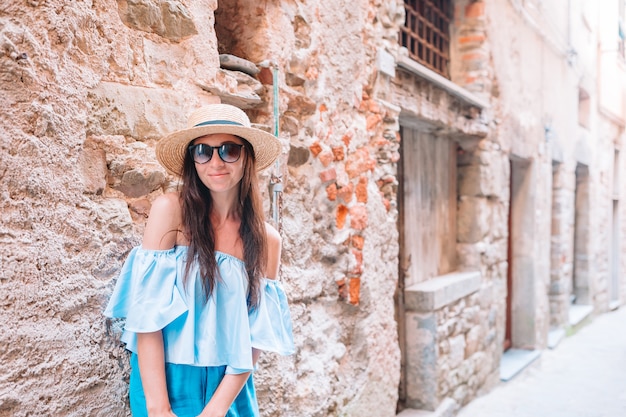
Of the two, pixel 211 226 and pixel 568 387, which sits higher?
pixel 211 226

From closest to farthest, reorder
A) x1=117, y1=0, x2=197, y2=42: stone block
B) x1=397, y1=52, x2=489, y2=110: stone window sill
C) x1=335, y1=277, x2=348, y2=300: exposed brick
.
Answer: x1=117, y1=0, x2=197, y2=42: stone block < x1=335, y1=277, x2=348, y2=300: exposed brick < x1=397, y1=52, x2=489, y2=110: stone window sill

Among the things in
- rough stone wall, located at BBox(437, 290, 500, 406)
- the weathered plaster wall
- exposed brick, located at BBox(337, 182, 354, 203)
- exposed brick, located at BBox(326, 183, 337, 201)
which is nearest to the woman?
the weathered plaster wall

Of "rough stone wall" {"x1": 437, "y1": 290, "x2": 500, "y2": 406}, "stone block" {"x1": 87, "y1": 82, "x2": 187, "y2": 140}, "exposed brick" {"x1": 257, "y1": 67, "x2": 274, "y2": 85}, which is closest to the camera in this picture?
"stone block" {"x1": 87, "y1": 82, "x2": 187, "y2": 140}

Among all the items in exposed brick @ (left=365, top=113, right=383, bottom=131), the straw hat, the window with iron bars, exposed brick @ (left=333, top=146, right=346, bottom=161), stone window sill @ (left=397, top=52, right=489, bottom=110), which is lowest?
the straw hat

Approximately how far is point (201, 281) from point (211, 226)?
15cm

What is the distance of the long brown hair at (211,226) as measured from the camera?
150 cm

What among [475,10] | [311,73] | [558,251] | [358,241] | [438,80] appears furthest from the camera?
[558,251]

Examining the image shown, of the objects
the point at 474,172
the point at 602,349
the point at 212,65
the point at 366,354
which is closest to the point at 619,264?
the point at 602,349

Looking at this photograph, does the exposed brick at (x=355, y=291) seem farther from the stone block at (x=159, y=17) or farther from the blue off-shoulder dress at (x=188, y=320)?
the stone block at (x=159, y=17)

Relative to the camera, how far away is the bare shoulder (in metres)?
1.47

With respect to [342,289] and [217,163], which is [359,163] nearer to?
[342,289]

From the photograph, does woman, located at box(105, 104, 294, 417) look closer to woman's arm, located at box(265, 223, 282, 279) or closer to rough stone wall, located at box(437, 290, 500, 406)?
woman's arm, located at box(265, 223, 282, 279)

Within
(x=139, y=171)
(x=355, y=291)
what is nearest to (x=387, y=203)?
(x=355, y=291)

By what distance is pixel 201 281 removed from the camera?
150 centimetres
